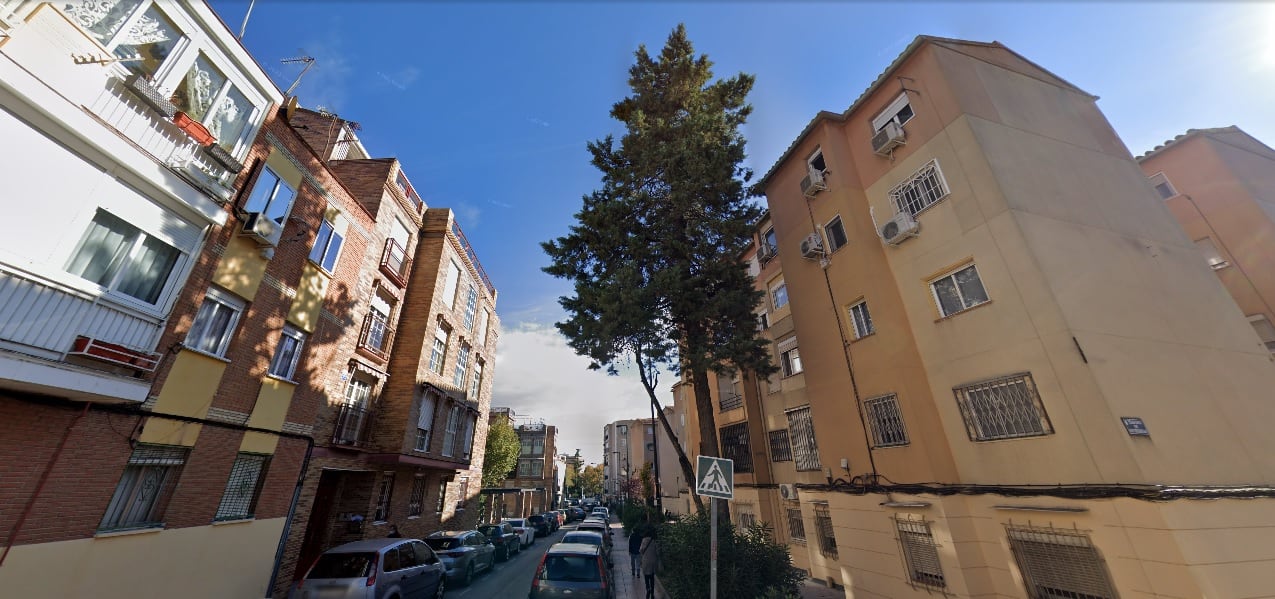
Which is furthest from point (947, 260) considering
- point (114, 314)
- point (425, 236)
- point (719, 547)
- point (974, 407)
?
point (425, 236)

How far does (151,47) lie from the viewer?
296 inches

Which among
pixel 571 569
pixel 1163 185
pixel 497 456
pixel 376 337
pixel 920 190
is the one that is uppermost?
pixel 1163 185

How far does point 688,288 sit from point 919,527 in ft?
24.9

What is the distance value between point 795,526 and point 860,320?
8.42 m

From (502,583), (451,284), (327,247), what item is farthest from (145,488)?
(451,284)

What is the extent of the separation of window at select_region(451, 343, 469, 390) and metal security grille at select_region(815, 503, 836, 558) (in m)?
16.2

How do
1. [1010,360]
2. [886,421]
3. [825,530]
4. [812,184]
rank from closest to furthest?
[1010,360], [886,421], [825,530], [812,184]

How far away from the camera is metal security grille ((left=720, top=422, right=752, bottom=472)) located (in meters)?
17.4

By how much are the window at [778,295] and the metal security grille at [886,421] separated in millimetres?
6719

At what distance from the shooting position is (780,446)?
1606 centimetres

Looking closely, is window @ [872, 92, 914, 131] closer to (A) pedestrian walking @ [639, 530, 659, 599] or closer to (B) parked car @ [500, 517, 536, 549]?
(A) pedestrian walking @ [639, 530, 659, 599]

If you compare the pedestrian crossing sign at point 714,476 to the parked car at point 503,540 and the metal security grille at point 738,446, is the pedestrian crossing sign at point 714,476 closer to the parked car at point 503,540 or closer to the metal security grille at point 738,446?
the metal security grille at point 738,446

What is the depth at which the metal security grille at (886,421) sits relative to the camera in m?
9.78

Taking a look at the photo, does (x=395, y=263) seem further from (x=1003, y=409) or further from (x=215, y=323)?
(x=1003, y=409)
